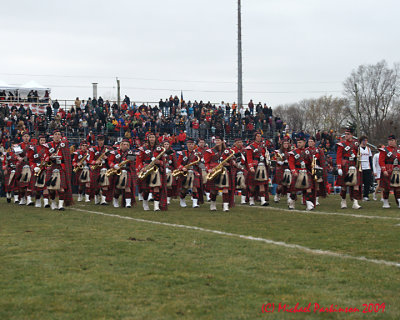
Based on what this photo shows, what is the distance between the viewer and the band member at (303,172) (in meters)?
18.2

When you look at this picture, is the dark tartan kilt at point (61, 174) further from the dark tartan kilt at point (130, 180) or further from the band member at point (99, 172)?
the band member at point (99, 172)

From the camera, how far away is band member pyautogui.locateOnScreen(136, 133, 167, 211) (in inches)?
715

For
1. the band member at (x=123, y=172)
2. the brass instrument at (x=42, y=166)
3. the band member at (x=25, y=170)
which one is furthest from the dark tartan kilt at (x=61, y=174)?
the band member at (x=25, y=170)

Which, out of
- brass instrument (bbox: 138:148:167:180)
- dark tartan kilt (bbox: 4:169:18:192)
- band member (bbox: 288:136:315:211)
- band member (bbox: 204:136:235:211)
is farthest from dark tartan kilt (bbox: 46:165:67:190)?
band member (bbox: 288:136:315:211)

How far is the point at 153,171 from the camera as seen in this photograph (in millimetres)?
18234

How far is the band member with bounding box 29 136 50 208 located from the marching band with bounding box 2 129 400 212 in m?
0.03

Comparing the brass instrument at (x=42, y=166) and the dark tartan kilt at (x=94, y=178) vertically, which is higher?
the brass instrument at (x=42, y=166)

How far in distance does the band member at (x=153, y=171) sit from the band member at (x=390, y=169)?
597 centimetres

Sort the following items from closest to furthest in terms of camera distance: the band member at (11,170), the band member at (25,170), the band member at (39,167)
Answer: the band member at (39,167) < the band member at (25,170) < the band member at (11,170)

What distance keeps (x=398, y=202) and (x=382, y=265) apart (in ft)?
34.0

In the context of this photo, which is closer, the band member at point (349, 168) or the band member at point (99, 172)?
the band member at point (349, 168)

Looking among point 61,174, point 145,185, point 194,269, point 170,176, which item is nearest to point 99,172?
point 170,176

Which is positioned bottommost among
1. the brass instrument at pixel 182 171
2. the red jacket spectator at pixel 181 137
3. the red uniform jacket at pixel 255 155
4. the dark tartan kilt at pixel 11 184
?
the dark tartan kilt at pixel 11 184

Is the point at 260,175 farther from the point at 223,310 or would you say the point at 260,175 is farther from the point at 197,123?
the point at 197,123
